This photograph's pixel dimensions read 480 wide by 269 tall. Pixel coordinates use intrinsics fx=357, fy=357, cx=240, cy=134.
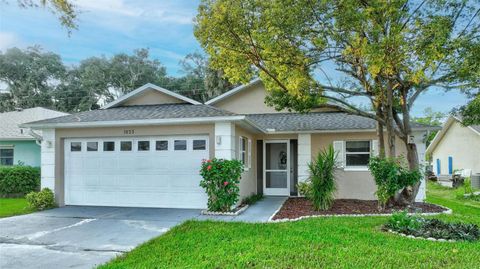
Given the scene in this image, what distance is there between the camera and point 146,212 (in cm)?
1084

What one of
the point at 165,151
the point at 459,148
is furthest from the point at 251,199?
the point at 459,148

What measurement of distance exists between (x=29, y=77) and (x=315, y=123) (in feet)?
113

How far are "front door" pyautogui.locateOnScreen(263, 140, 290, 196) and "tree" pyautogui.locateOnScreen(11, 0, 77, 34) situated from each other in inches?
357

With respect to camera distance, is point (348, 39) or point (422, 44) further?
point (348, 39)

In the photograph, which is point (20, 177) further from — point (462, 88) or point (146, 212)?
point (462, 88)

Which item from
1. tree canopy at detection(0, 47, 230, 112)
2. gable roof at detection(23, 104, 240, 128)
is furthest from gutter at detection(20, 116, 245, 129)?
tree canopy at detection(0, 47, 230, 112)

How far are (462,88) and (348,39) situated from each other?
15.8 ft

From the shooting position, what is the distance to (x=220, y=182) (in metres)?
10.3

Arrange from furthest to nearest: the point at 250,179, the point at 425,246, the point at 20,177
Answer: the point at 20,177, the point at 250,179, the point at 425,246

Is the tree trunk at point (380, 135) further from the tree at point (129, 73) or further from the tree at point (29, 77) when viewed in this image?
the tree at point (29, 77)

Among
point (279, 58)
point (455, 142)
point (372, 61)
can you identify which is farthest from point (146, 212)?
point (455, 142)

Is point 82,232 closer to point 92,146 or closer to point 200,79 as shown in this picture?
point 92,146

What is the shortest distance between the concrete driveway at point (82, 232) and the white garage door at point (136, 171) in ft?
1.68

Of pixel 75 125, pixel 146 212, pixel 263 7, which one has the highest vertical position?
pixel 263 7
